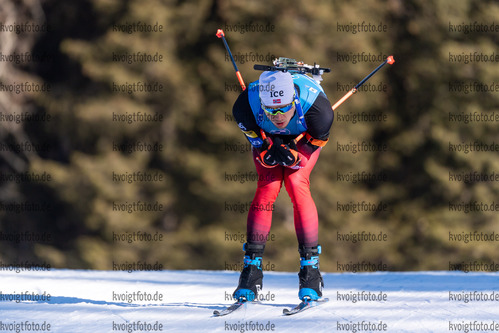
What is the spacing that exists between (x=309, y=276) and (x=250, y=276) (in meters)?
0.42

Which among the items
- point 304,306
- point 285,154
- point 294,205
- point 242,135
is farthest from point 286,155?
point 242,135

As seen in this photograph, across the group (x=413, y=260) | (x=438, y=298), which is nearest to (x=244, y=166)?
(x=413, y=260)

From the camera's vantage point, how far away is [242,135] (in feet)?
61.1

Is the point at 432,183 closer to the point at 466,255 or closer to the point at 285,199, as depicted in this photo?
the point at 466,255

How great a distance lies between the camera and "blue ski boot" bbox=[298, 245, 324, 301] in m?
5.07

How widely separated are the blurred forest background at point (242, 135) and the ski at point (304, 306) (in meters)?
13.3

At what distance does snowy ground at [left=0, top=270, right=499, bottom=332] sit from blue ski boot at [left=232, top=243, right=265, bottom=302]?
0.11m

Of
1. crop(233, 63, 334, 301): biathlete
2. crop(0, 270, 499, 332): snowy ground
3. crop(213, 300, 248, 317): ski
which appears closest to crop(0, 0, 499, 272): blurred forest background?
crop(0, 270, 499, 332): snowy ground

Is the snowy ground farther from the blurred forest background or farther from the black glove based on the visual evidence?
the blurred forest background

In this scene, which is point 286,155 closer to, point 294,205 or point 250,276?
point 294,205

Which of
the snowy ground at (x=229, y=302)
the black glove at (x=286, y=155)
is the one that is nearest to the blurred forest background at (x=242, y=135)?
the snowy ground at (x=229, y=302)

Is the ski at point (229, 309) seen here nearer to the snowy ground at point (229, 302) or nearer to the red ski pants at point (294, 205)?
the snowy ground at point (229, 302)

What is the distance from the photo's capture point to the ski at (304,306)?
4.84 metres

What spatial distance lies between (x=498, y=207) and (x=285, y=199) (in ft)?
19.0
